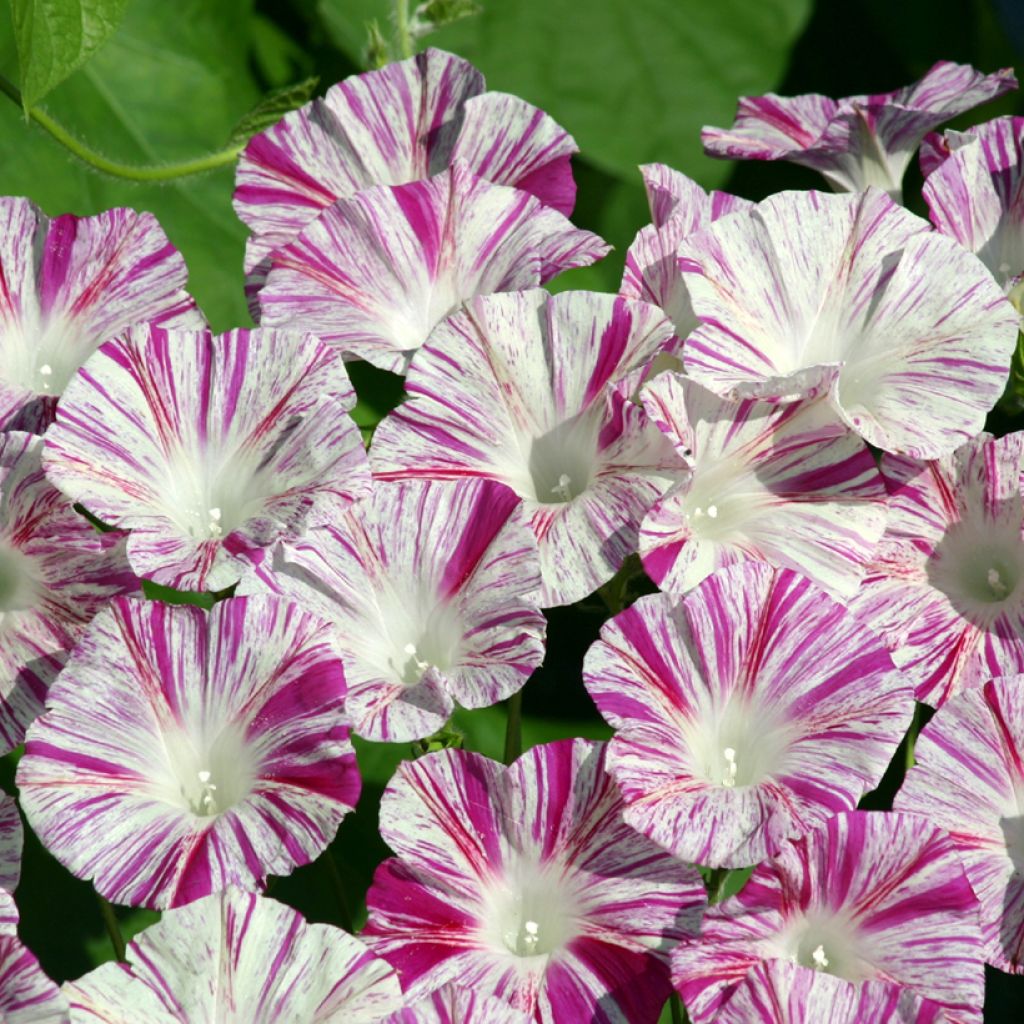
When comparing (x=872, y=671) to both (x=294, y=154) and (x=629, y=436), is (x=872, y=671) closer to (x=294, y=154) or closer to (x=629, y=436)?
(x=629, y=436)

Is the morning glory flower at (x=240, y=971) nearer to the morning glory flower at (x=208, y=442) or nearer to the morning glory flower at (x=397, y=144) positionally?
the morning glory flower at (x=208, y=442)

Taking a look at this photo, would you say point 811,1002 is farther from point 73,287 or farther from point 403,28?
point 403,28

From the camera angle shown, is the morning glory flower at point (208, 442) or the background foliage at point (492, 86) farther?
the background foliage at point (492, 86)

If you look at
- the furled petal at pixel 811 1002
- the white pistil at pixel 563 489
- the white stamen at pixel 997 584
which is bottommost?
the furled petal at pixel 811 1002

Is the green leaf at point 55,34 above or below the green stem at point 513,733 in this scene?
above

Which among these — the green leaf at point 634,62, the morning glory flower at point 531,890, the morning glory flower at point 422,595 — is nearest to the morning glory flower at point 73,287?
the morning glory flower at point 422,595

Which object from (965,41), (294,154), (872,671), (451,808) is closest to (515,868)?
(451,808)

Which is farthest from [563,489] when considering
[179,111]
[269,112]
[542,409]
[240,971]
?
[179,111]
